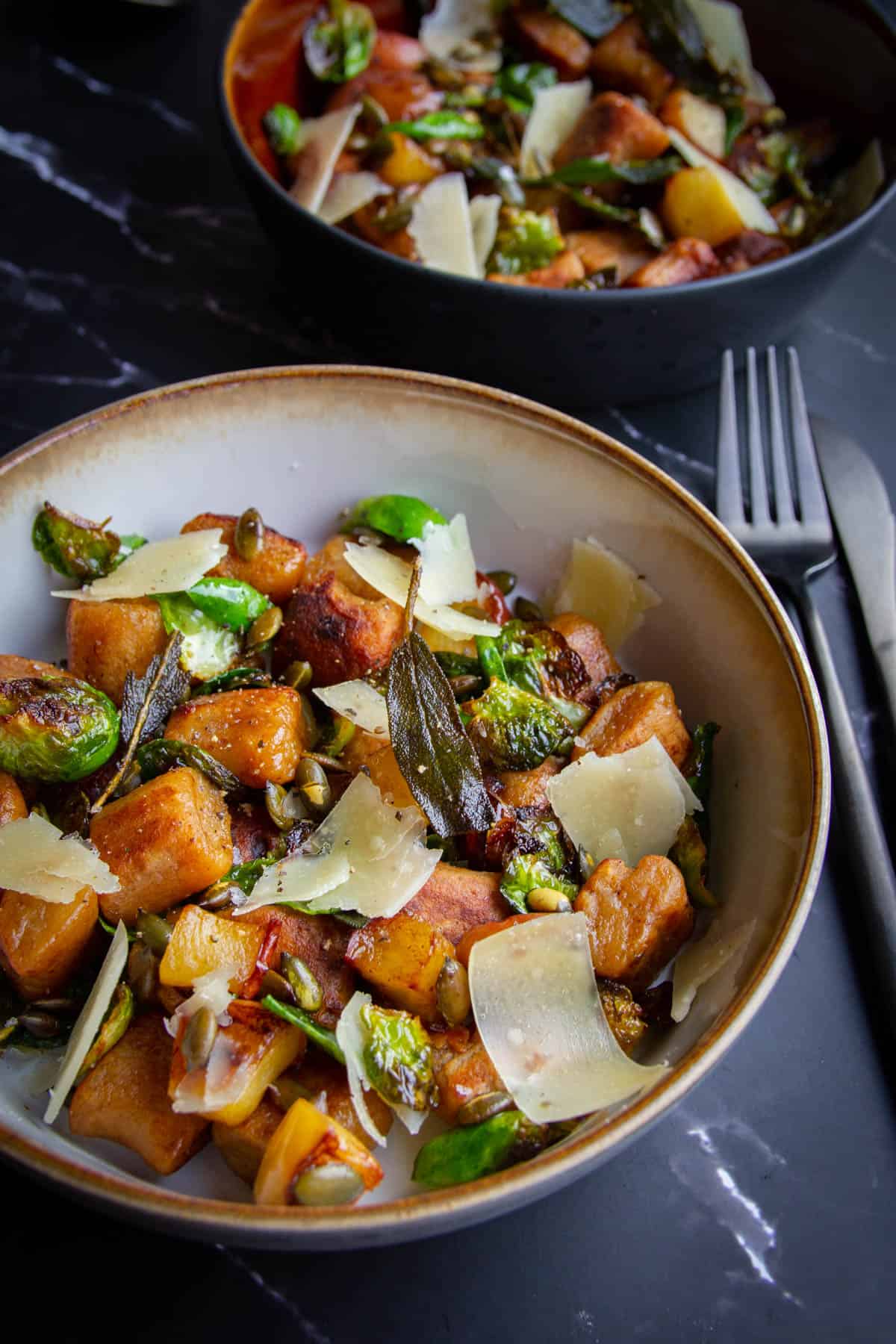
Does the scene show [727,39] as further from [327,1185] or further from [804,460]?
[327,1185]

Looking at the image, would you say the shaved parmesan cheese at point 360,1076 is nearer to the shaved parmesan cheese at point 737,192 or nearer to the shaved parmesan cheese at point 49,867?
the shaved parmesan cheese at point 49,867

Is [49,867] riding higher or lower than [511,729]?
lower

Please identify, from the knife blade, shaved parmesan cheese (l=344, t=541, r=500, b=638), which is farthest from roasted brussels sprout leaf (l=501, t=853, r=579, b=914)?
the knife blade

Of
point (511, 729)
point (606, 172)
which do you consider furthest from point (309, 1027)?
point (606, 172)

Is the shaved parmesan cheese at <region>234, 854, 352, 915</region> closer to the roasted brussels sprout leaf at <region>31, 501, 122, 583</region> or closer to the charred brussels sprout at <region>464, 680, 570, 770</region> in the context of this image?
the charred brussels sprout at <region>464, 680, 570, 770</region>

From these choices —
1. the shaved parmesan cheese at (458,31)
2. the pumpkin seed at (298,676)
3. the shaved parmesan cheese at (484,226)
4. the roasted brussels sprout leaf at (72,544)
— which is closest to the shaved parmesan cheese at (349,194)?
the shaved parmesan cheese at (484,226)

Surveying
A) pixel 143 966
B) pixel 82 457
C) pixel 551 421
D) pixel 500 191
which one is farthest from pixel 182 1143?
pixel 500 191

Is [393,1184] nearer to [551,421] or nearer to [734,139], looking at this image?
[551,421]
